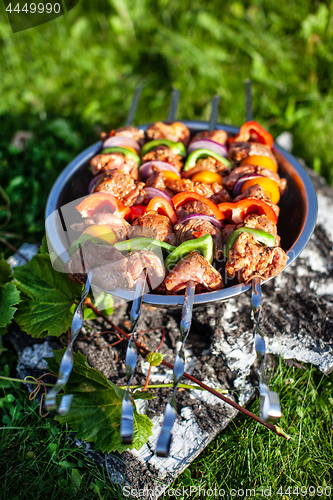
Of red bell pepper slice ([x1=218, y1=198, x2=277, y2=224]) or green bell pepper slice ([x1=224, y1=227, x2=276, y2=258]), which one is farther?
red bell pepper slice ([x1=218, y1=198, x2=277, y2=224])

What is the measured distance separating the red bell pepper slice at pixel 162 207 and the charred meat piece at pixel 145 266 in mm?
421

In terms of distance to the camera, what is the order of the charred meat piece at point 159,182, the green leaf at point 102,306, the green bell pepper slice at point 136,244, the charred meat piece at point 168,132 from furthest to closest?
1. the charred meat piece at point 168,132
2. the green leaf at point 102,306
3. the charred meat piece at point 159,182
4. the green bell pepper slice at point 136,244

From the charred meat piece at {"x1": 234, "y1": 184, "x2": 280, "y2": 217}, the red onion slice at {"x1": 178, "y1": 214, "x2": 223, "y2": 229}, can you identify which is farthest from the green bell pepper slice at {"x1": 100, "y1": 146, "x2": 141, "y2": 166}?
the charred meat piece at {"x1": 234, "y1": 184, "x2": 280, "y2": 217}

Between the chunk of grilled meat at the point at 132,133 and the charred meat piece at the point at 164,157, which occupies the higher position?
the chunk of grilled meat at the point at 132,133

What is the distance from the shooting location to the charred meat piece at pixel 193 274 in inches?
87.1

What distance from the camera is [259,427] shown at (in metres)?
2.65

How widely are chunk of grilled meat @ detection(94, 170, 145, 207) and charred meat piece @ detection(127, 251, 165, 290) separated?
59 cm

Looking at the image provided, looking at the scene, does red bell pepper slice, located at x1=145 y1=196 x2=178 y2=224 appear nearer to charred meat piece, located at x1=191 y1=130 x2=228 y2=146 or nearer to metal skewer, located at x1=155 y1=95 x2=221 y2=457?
metal skewer, located at x1=155 y1=95 x2=221 y2=457

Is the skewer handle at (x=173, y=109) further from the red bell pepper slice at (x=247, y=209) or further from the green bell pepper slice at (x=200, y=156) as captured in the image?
the red bell pepper slice at (x=247, y=209)

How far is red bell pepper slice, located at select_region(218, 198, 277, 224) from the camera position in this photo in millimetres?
2521

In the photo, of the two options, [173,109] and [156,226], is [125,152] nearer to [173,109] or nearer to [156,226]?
[156,226]

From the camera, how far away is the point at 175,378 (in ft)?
6.15

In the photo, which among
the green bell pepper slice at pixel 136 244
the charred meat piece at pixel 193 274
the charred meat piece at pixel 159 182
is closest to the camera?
the charred meat piece at pixel 193 274

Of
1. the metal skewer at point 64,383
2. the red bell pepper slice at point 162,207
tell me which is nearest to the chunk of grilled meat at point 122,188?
the red bell pepper slice at point 162,207
